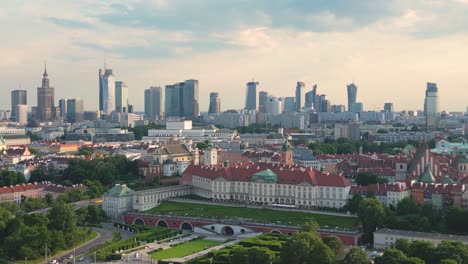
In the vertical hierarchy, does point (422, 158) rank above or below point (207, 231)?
above

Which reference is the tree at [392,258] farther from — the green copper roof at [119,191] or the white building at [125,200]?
the green copper roof at [119,191]

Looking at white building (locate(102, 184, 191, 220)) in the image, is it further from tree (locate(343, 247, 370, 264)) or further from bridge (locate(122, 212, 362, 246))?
tree (locate(343, 247, 370, 264))

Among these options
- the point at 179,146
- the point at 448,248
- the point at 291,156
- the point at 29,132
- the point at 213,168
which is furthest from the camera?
the point at 29,132

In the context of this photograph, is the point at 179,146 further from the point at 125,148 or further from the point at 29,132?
the point at 29,132

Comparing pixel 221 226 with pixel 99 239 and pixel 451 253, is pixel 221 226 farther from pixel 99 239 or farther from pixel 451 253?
pixel 451 253

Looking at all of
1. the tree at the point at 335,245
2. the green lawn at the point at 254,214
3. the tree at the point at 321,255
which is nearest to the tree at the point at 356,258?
the tree at the point at 321,255

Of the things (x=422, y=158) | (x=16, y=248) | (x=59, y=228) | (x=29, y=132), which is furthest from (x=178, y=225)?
(x=29, y=132)
